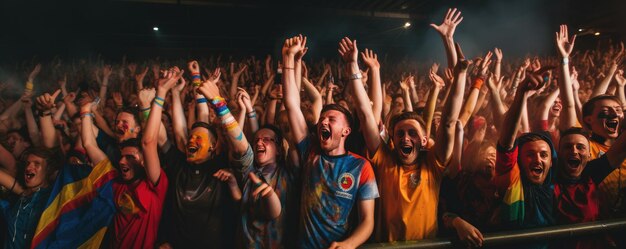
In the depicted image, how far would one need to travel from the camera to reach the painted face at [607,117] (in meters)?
2.57

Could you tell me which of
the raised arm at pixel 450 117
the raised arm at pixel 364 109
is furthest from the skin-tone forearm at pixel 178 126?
the raised arm at pixel 450 117

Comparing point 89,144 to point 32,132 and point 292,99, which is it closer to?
point 32,132

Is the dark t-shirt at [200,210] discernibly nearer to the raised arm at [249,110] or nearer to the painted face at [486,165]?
the raised arm at [249,110]

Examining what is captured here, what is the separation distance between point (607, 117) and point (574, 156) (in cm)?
82

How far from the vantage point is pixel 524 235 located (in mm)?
1718

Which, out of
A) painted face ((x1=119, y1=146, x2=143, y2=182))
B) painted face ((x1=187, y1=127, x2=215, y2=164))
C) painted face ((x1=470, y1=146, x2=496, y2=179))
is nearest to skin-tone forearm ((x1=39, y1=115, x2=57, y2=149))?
painted face ((x1=119, y1=146, x2=143, y2=182))

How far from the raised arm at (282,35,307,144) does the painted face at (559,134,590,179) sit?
1910 mm

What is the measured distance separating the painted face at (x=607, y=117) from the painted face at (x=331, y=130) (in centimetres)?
232

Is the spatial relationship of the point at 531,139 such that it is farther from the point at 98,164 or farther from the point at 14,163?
the point at 14,163

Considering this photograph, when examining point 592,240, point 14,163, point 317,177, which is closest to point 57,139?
point 14,163

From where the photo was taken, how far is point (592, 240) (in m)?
2.08

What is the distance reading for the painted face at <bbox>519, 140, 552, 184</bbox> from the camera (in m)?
2.01

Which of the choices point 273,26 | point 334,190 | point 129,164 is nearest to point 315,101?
point 334,190

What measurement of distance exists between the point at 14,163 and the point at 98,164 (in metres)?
0.82
